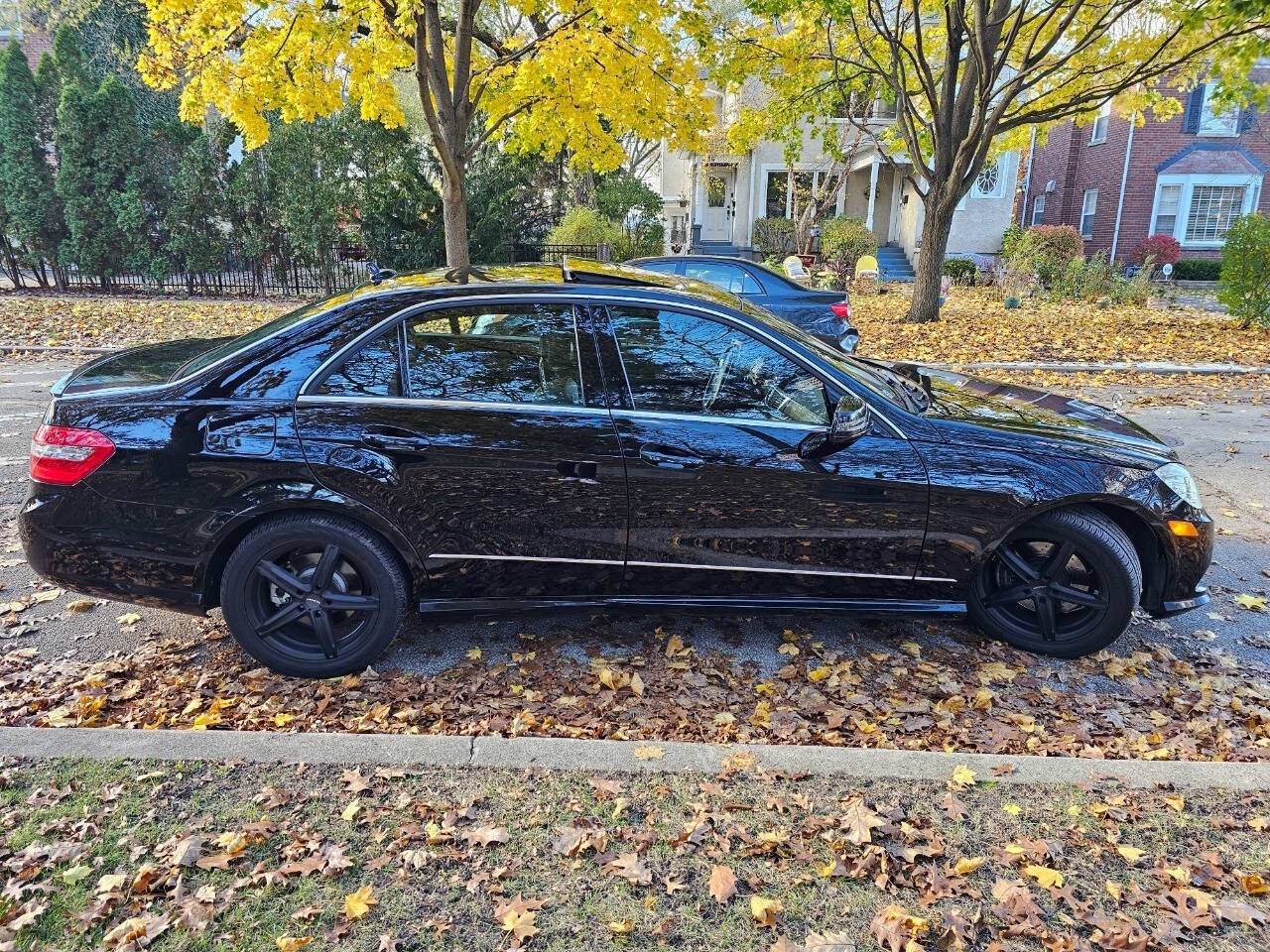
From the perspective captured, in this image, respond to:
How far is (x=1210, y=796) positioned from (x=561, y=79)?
10.0 m

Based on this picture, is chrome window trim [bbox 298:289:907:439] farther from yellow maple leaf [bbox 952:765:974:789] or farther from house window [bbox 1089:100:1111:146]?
house window [bbox 1089:100:1111:146]

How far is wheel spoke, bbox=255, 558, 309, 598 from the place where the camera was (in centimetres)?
354

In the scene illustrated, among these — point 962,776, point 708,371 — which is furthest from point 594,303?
point 962,776

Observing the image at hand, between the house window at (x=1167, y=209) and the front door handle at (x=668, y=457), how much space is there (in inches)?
1135

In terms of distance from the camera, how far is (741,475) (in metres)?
3.61

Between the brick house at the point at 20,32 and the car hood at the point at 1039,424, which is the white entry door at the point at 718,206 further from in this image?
the car hood at the point at 1039,424

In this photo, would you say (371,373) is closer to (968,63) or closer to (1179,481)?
(1179,481)

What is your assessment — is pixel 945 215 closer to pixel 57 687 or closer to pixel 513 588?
pixel 513 588

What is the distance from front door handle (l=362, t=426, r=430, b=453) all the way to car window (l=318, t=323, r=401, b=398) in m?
0.16

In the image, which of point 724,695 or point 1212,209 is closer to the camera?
point 724,695

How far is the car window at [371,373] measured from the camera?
357 cm

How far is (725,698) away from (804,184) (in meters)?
28.6

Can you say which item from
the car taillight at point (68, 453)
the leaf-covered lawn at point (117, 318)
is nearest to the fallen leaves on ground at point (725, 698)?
the car taillight at point (68, 453)

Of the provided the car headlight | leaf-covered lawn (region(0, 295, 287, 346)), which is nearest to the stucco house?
leaf-covered lawn (region(0, 295, 287, 346))
